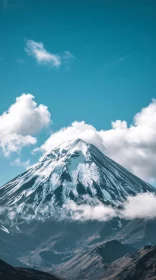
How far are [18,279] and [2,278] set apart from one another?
7899 mm

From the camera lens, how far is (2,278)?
19650 cm

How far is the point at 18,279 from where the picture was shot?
19950 cm
